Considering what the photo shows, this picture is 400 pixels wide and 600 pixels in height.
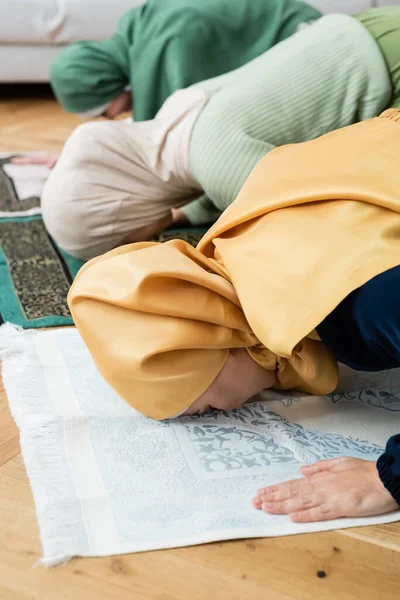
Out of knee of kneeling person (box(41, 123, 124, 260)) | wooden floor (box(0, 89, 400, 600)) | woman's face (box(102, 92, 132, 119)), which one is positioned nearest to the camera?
wooden floor (box(0, 89, 400, 600))

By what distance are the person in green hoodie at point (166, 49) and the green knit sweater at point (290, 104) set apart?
37 centimetres

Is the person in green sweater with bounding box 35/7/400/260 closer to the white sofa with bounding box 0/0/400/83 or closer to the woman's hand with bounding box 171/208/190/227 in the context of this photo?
the woman's hand with bounding box 171/208/190/227

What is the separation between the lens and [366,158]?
0.90m

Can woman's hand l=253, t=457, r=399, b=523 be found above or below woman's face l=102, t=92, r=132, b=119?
above

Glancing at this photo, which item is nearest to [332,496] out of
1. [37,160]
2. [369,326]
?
[369,326]

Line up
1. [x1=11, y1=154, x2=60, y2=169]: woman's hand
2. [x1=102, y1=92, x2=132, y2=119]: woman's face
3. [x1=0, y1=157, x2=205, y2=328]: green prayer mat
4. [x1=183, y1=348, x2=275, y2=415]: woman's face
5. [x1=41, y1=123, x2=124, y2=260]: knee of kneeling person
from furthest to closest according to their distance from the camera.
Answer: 1. [x1=11, y1=154, x2=60, y2=169]: woman's hand
2. [x1=102, y1=92, x2=132, y2=119]: woman's face
3. [x1=41, y1=123, x2=124, y2=260]: knee of kneeling person
4. [x1=0, y1=157, x2=205, y2=328]: green prayer mat
5. [x1=183, y1=348, x2=275, y2=415]: woman's face

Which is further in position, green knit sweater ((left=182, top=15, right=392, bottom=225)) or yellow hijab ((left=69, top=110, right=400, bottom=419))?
green knit sweater ((left=182, top=15, right=392, bottom=225))

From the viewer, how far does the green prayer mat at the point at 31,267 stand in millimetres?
1234

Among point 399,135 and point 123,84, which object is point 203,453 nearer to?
point 399,135

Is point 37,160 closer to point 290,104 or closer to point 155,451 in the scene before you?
point 290,104

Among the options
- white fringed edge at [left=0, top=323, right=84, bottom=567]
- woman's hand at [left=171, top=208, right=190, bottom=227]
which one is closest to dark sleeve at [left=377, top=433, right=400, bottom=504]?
white fringed edge at [left=0, top=323, right=84, bottom=567]

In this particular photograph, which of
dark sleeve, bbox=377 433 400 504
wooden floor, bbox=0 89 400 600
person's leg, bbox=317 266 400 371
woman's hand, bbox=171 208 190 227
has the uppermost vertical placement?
person's leg, bbox=317 266 400 371

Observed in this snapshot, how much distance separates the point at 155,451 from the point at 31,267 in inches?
23.6

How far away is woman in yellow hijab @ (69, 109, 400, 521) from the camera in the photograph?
0.82m
